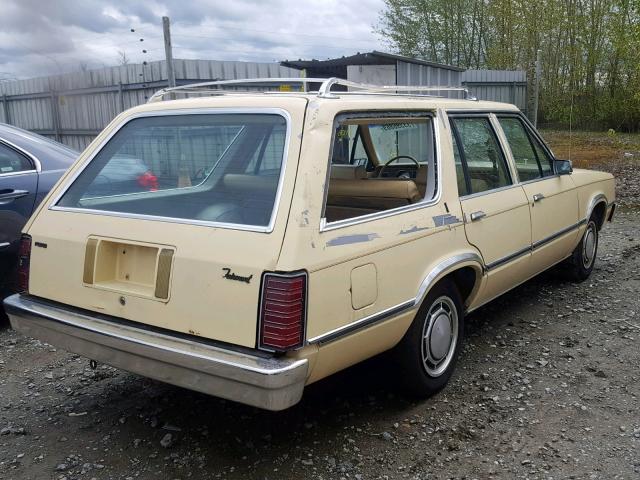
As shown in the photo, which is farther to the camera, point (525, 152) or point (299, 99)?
point (525, 152)

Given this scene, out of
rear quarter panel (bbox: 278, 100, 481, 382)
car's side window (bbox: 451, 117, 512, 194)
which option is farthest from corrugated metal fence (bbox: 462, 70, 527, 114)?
rear quarter panel (bbox: 278, 100, 481, 382)

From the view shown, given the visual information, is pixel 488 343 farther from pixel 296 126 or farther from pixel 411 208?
pixel 296 126

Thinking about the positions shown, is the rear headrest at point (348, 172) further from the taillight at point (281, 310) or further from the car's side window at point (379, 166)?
the taillight at point (281, 310)

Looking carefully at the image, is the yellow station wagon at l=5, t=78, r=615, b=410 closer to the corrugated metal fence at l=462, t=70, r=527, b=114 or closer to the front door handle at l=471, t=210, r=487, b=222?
the front door handle at l=471, t=210, r=487, b=222

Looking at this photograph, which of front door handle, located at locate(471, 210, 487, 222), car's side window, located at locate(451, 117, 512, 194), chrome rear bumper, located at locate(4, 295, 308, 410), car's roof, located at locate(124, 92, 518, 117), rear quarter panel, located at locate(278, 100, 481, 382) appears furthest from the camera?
car's side window, located at locate(451, 117, 512, 194)

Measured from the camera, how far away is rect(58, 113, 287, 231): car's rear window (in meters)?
2.79

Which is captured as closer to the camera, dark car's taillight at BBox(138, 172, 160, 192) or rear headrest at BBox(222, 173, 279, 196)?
rear headrest at BBox(222, 173, 279, 196)

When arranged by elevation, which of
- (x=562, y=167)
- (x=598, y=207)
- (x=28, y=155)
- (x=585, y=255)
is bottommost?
(x=585, y=255)

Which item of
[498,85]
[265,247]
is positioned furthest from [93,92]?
[498,85]

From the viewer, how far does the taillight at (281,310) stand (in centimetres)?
244

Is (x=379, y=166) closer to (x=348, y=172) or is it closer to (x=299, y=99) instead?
(x=348, y=172)

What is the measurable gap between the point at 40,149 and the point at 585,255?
4.81 metres

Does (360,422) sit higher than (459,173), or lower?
lower

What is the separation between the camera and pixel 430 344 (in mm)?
3410
